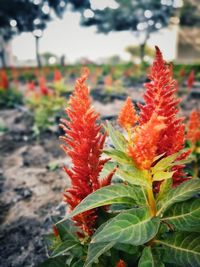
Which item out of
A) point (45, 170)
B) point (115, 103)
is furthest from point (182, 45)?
point (45, 170)

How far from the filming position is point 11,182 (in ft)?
15.8

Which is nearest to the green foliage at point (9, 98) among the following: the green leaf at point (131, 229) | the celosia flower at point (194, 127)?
the celosia flower at point (194, 127)

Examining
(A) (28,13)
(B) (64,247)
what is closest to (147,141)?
(B) (64,247)

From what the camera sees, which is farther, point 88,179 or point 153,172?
point 88,179

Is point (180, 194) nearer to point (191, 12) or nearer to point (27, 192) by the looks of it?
point (27, 192)

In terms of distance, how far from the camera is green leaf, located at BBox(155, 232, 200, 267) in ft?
4.48

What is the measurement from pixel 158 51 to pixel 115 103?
381 inches

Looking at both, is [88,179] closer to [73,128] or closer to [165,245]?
[73,128]

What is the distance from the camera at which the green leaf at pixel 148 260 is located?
136cm

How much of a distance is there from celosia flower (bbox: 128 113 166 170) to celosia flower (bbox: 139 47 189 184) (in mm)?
206

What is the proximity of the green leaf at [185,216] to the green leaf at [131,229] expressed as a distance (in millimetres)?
117

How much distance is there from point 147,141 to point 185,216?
1.72ft

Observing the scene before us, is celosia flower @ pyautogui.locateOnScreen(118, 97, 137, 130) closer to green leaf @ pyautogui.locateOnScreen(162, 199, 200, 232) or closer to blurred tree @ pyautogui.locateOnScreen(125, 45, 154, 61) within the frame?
green leaf @ pyautogui.locateOnScreen(162, 199, 200, 232)

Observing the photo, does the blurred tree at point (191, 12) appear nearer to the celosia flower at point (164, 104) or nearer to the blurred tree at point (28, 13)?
the blurred tree at point (28, 13)
